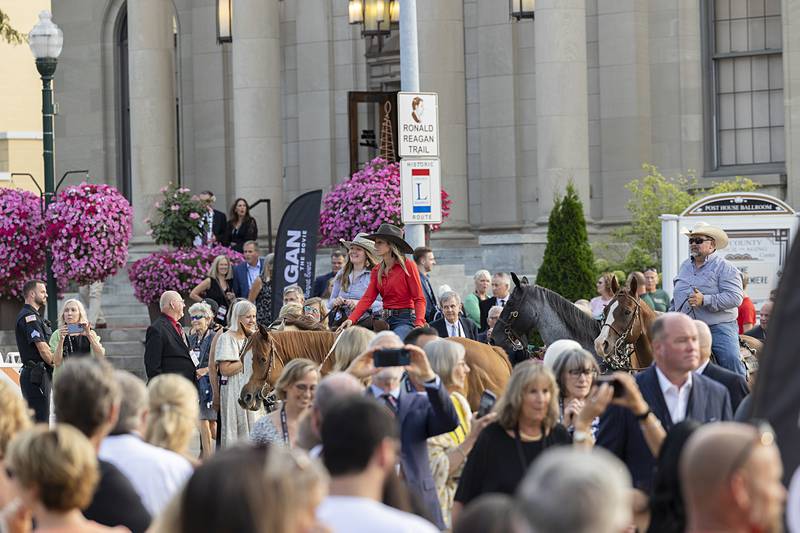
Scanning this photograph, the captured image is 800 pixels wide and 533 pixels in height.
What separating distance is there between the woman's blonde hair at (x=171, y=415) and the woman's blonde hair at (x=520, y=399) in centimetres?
160

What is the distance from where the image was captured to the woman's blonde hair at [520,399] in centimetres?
827

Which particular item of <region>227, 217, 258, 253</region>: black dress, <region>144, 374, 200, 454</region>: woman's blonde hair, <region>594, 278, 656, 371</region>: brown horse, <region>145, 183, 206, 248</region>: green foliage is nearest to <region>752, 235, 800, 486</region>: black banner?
<region>144, 374, 200, 454</region>: woman's blonde hair

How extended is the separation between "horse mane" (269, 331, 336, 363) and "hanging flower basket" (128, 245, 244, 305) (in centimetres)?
1160

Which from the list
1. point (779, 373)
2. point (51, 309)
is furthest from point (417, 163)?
point (779, 373)

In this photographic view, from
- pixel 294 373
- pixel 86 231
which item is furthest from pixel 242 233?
pixel 294 373

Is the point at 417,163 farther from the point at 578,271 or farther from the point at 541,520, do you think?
the point at 541,520

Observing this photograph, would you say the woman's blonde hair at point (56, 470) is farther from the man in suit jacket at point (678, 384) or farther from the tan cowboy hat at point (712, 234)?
the tan cowboy hat at point (712, 234)

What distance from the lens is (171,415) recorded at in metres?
7.66

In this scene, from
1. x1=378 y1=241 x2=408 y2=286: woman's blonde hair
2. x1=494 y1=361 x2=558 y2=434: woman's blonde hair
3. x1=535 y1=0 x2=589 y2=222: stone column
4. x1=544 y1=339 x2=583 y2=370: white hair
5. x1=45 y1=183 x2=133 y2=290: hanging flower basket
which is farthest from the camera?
x1=535 y1=0 x2=589 y2=222: stone column

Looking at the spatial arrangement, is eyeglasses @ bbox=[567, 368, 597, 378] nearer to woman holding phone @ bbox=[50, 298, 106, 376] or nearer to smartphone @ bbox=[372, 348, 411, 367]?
smartphone @ bbox=[372, 348, 411, 367]

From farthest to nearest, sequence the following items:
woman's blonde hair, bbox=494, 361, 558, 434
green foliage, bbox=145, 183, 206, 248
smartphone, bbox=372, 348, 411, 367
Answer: green foliage, bbox=145, 183, 206, 248 < smartphone, bbox=372, 348, 411, 367 < woman's blonde hair, bbox=494, 361, 558, 434

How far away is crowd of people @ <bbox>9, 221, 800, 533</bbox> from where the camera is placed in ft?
16.0

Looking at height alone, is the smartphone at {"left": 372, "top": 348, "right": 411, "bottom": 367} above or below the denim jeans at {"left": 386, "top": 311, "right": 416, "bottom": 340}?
above

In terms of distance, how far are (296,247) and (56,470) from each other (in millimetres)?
15555
